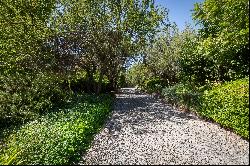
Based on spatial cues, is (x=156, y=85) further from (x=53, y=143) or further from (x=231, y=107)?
(x=53, y=143)

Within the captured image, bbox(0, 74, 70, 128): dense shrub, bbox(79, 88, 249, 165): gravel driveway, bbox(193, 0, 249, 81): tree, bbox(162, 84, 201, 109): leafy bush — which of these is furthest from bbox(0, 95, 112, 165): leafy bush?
bbox(193, 0, 249, 81): tree

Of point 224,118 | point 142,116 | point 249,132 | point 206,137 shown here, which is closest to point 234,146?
point 249,132

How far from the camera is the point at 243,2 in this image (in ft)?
45.1

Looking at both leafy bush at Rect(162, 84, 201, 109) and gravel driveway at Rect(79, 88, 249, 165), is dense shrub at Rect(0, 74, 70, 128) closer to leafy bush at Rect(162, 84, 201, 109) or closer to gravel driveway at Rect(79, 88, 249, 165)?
gravel driveway at Rect(79, 88, 249, 165)

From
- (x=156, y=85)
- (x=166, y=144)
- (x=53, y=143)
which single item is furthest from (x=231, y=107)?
(x=156, y=85)

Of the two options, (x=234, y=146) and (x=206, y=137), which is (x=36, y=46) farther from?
(x=234, y=146)

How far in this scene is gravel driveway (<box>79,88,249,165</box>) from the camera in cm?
1099

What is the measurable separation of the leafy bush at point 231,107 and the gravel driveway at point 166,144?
0.44 meters

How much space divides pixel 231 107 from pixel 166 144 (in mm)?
3240

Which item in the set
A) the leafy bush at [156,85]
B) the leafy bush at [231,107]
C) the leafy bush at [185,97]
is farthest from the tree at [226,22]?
the leafy bush at [156,85]

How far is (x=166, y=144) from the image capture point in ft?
43.0

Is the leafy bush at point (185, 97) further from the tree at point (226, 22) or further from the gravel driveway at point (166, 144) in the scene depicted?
the tree at point (226, 22)

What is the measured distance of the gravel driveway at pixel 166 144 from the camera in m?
11.0

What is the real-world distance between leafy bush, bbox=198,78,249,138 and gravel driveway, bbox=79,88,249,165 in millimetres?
444
